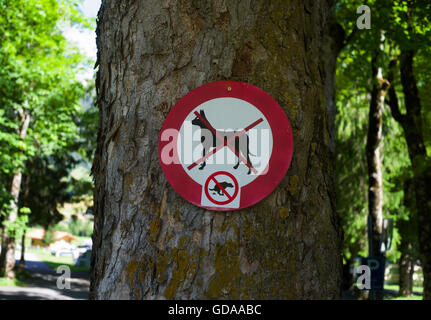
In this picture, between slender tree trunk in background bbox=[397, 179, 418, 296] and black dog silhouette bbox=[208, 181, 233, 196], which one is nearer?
black dog silhouette bbox=[208, 181, 233, 196]

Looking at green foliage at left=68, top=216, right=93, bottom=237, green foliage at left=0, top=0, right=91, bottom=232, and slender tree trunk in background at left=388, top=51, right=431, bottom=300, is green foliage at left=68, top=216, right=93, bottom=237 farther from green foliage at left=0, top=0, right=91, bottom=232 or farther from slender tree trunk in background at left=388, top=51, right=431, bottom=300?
slender tree trunk in background at left=388, top=51, right=431, bottom=300

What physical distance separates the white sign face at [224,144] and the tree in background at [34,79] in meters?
12.9

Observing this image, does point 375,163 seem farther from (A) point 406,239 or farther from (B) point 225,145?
(A) point 406,239

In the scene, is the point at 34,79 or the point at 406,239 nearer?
the point at 34,79

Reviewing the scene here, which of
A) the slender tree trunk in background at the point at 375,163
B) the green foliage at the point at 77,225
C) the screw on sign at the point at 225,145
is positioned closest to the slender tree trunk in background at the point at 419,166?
the slender tree trunk in background at the point at 375,163

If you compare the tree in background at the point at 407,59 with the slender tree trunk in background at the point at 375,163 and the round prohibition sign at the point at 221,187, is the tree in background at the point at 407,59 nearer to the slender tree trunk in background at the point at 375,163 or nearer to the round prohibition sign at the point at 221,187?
the slender tree trunk in background at the point at 375,163

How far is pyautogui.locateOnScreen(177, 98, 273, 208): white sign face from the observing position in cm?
151

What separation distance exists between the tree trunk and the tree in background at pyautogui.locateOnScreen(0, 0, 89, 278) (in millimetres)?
12762

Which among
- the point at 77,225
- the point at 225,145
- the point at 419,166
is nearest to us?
the point at 225,145

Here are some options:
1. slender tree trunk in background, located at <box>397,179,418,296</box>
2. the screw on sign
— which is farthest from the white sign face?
slender tree trunk in background, located at <box>397,179,418,296</box>

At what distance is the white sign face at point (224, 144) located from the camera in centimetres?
151

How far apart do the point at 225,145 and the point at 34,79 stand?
1507 centimetres

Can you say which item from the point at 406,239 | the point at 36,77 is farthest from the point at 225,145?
the point at 406,239

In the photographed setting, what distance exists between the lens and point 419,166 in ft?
30.7
